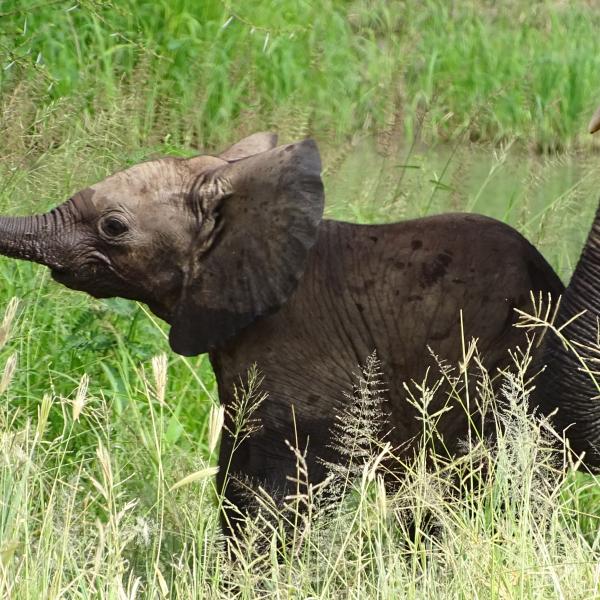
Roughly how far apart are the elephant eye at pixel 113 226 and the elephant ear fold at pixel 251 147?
394 mm

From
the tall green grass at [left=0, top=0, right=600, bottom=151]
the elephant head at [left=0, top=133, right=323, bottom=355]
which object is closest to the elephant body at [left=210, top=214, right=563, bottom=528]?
the elephant head at [left=0, top=133, right=323, bottom=355]

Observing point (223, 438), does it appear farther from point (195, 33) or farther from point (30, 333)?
point (195, 33)

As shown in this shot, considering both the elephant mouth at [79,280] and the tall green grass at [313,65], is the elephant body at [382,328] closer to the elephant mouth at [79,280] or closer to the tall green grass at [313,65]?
the elephant mouth at [79,280]

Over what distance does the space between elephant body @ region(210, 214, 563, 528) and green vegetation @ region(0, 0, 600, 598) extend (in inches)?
4.3

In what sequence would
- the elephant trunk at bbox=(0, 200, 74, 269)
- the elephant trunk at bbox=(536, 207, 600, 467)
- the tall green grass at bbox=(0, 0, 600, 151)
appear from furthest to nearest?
the tall green grass at bbox=(0, 0, 600, 151), the elephant trunk at bbox=(0, 200, 74, 269), the elephant trunk at bbox=(536, 207, 600, 467)

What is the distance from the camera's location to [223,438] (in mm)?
3951

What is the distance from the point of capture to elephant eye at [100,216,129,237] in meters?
3.89

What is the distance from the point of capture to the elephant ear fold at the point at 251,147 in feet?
13.8

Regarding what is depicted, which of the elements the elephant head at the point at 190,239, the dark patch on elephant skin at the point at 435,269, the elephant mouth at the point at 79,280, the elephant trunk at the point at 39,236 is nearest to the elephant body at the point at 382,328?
the dark patch on elephant skin at the point at 435,269

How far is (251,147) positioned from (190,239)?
1.33 feet

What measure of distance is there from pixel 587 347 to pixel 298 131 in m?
2.39

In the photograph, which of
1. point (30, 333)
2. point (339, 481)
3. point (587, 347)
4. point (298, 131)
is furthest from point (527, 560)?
point (298, 131)

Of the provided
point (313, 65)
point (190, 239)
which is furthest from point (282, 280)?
point (313, 65)

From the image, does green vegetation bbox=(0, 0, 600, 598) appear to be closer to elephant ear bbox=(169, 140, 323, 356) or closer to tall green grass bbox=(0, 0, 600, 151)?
tall green grass bbox=(0, 0, 600, 151)
